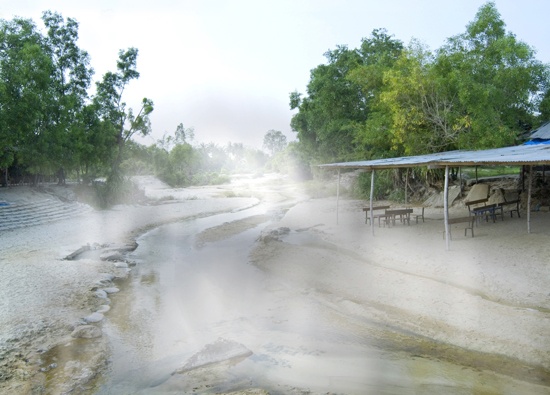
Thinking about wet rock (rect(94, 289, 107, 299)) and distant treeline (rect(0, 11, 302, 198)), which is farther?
distant treeline (rect(0, 11, 302, 198))

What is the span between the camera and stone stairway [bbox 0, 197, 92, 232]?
18194mm

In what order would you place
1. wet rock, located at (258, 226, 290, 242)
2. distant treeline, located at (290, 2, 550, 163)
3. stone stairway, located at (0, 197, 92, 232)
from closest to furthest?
wet rock, located at (258, 226, 290, 242) → distant treeline, located at (290, 2, 550, 163) → stone stairway, located at (0, 197, 92, 232)

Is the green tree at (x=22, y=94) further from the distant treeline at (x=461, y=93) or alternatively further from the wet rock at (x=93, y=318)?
the distant treeline at (x=461, y=93)

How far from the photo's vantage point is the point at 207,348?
697cm

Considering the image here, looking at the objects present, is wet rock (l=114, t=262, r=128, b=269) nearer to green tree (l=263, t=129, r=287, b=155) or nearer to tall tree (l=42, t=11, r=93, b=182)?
tall tree (l=42, t=11, r=93, b=182)

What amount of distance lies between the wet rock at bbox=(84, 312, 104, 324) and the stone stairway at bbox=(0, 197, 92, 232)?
37.4ft

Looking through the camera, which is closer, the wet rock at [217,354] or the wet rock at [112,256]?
the wet rock at [217,354]

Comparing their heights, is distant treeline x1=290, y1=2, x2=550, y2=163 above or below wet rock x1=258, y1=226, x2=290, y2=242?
above

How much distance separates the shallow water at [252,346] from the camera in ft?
19.3

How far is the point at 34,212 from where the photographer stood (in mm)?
20266

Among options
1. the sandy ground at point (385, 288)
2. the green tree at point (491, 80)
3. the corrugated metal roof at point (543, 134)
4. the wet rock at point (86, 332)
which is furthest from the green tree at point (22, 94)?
the corrugated metal roof at point (543, 134)

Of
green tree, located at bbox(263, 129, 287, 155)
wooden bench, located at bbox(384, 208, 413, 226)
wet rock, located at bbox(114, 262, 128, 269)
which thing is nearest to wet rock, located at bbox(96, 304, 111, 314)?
wet rock, located at bbox(114, 262, 128, 269)

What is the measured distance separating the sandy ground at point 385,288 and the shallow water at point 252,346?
34 centimetres

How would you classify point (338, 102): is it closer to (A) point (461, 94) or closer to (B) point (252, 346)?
(A) point (461, 94)
